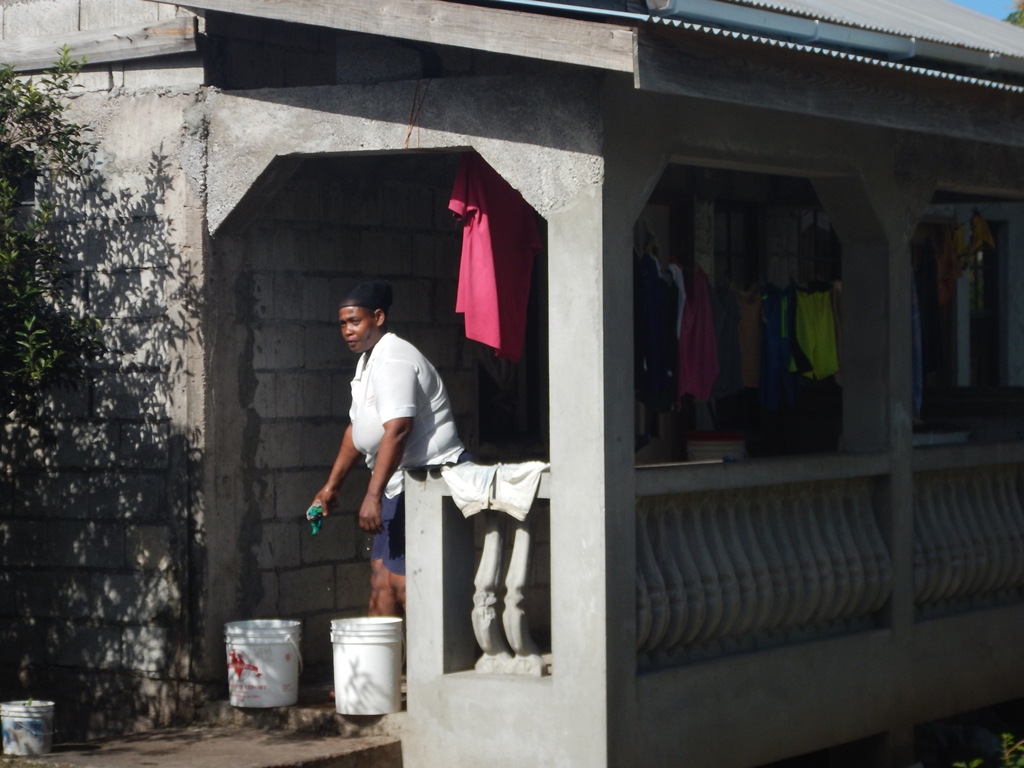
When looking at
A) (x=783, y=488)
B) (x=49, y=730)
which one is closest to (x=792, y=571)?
(x=783, y=488)

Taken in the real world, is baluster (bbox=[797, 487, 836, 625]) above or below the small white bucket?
above

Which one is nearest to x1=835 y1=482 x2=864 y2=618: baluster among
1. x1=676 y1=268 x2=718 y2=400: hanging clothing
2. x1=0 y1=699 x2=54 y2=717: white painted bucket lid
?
x1=676 y1=268 x2=718 y2=400: hanging clothing

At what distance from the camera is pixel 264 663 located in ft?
24.4

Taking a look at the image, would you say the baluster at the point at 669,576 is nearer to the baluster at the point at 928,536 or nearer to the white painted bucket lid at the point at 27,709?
the baluster at the point at 928,536

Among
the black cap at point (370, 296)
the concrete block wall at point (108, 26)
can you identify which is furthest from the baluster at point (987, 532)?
the concrete block wall at point (108, 26)

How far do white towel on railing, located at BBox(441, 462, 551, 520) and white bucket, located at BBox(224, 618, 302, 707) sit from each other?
1.04m

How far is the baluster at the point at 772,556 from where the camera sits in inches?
311

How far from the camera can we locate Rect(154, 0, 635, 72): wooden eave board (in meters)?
6.36

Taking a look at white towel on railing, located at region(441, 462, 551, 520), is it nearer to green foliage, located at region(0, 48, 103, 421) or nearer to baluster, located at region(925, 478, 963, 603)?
green foliage, located at region(0, 48, 103, 421)

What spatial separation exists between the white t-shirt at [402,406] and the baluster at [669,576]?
2.98 ft

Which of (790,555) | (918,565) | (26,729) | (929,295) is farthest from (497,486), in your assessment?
(929,295)

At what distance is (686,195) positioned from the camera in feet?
38.1

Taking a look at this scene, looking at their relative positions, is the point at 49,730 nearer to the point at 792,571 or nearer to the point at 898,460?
the point at 792,571

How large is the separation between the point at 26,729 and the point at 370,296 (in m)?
2.34
